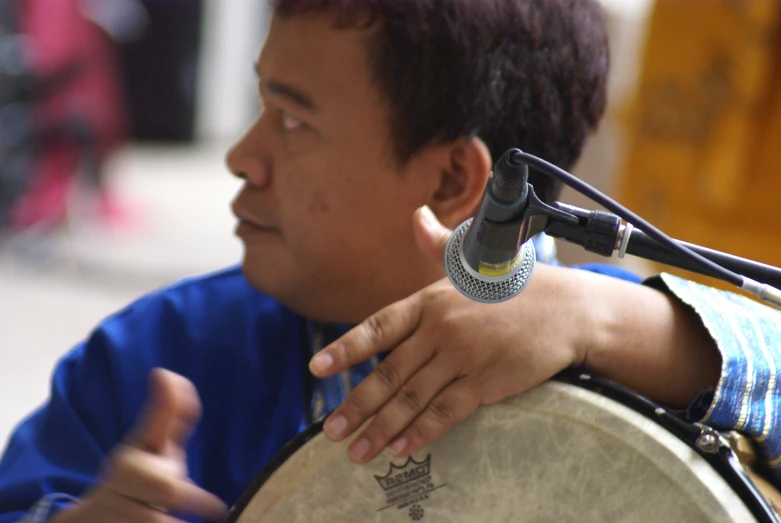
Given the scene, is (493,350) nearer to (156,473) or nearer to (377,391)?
(377,391)

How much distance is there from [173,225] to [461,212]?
362 cm

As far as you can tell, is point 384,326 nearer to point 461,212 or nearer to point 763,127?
point 461,212

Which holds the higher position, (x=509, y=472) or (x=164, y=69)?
(x=509, y=472)

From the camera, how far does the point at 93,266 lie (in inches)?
147

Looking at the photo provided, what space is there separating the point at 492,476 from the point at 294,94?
0.45m

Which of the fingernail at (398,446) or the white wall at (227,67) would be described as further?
the white wall at (227,67)

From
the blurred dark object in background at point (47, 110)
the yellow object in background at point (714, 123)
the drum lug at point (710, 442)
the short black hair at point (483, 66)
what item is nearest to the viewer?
the drum lug at point (710, 442)

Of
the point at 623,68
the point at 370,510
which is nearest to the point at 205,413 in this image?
the point at 370,510

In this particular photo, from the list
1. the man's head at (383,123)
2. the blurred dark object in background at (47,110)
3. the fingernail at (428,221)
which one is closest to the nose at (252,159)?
the man's head at (383,123)

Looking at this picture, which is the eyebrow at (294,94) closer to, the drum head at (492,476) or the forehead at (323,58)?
the forehead at (323,58)

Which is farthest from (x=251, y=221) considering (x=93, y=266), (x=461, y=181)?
(x=93, y=266)

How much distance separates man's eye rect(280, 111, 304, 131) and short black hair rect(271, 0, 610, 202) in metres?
0.10

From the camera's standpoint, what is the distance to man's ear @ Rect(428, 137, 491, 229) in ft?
3.40

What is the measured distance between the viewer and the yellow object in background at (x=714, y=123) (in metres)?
2.42
